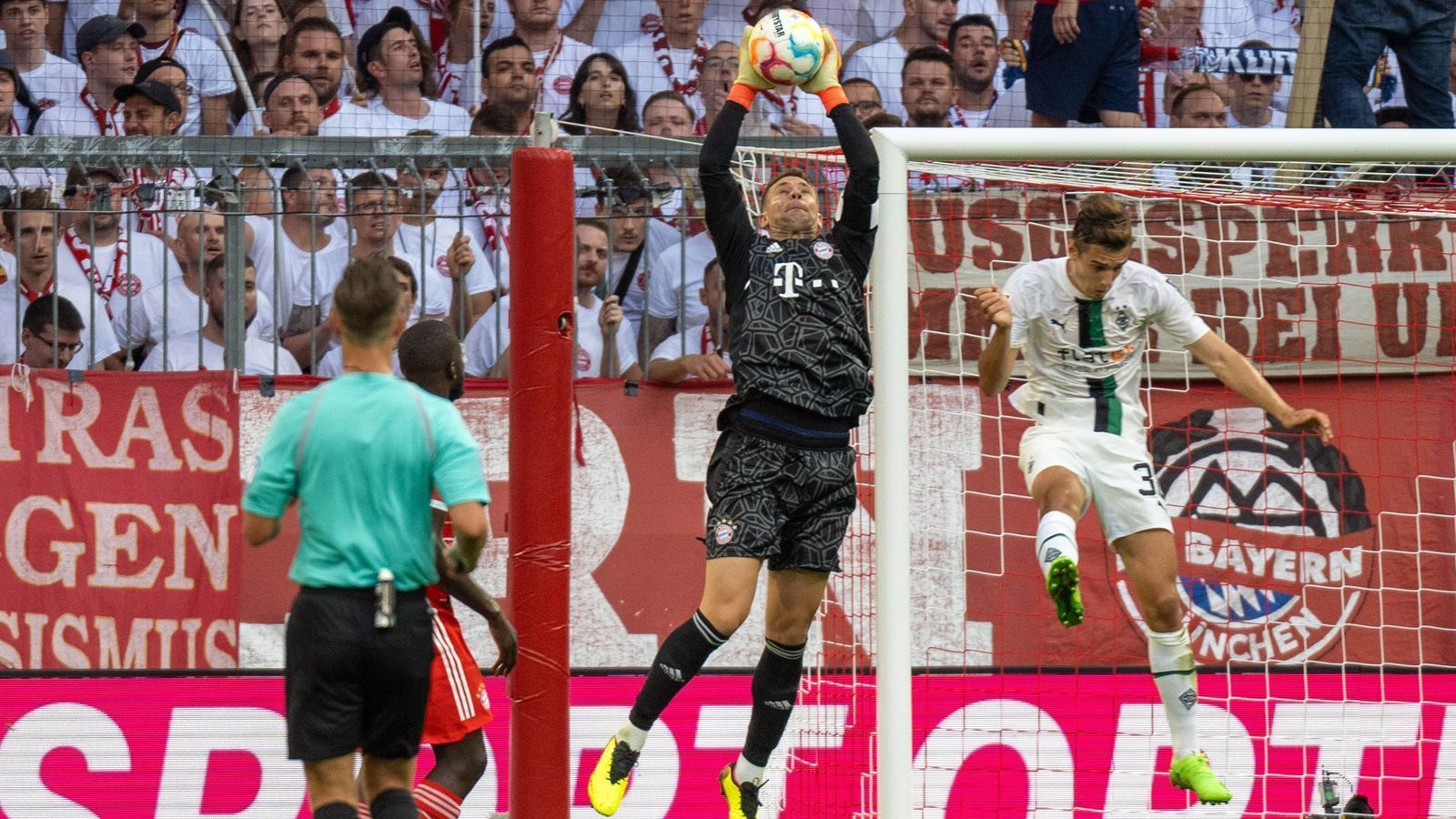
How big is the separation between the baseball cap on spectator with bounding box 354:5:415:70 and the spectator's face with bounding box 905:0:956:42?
280 cm

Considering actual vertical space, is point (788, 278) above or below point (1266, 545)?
above

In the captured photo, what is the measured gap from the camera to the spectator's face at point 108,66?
8.65 m

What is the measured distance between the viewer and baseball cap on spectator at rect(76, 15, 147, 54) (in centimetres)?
868

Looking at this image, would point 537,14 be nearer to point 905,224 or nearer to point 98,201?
point 98,201

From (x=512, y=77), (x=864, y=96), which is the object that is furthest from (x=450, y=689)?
(x=864, y=96)

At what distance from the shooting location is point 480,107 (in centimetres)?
875

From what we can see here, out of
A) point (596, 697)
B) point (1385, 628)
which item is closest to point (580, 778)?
point (596, 697)

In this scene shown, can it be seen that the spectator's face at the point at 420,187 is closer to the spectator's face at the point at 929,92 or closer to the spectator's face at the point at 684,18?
the spectator's face at the point at 684,18

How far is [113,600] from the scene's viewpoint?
24.2 ft

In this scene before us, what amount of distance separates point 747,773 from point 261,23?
5243 millimetres

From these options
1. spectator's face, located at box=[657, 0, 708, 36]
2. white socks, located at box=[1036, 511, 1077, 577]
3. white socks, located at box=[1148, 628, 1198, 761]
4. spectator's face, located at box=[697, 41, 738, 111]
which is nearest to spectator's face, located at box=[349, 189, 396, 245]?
spectator's face, located at box=[697, 41, 738, 111]

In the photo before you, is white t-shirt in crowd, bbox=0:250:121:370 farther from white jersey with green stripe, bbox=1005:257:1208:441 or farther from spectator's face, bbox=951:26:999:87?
spectator's face, bbox=951:26:999:87

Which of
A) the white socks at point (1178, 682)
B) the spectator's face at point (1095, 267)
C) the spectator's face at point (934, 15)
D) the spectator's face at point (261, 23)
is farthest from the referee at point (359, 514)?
the spectator's face at point (934, 15)

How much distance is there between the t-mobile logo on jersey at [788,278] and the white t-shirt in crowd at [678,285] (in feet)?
7.34
